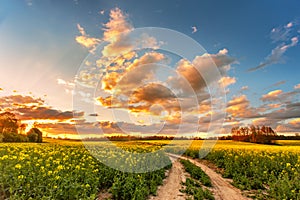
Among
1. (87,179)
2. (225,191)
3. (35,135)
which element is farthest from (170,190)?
(35,135)

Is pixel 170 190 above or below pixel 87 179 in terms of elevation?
below

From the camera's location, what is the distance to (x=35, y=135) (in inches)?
2645

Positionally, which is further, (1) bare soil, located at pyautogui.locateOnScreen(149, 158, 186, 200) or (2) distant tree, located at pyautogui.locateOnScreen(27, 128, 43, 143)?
(2) distant tree, located at pyautogui.locateOnScreen(27, 128, 43, 143)

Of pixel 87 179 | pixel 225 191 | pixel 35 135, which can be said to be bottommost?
pixel 225 191

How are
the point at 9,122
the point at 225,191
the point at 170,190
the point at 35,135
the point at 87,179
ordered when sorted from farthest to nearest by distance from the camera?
1. the point at 9,122
2. the point at 35,135
3. the point at 225,191
4. the point at 170,190
5. the point at 87,179

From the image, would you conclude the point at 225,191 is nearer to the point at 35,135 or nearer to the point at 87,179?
the point at 87,179

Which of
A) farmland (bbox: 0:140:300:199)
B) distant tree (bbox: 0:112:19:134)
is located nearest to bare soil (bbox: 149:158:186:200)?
farmland (bbox: 0:140:300:199)

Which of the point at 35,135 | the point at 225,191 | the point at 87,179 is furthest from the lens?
the point at 35,135

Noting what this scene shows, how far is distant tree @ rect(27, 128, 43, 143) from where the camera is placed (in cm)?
6550

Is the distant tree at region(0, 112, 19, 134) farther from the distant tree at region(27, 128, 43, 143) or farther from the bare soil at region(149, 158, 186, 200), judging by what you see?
the bare soil at region(149, 158, 186, 200)

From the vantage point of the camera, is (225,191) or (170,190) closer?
(170,190)

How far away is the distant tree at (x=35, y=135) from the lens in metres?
65.5

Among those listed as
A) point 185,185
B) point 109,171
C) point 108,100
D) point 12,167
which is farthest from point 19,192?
point 108,100

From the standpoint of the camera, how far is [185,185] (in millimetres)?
14438
